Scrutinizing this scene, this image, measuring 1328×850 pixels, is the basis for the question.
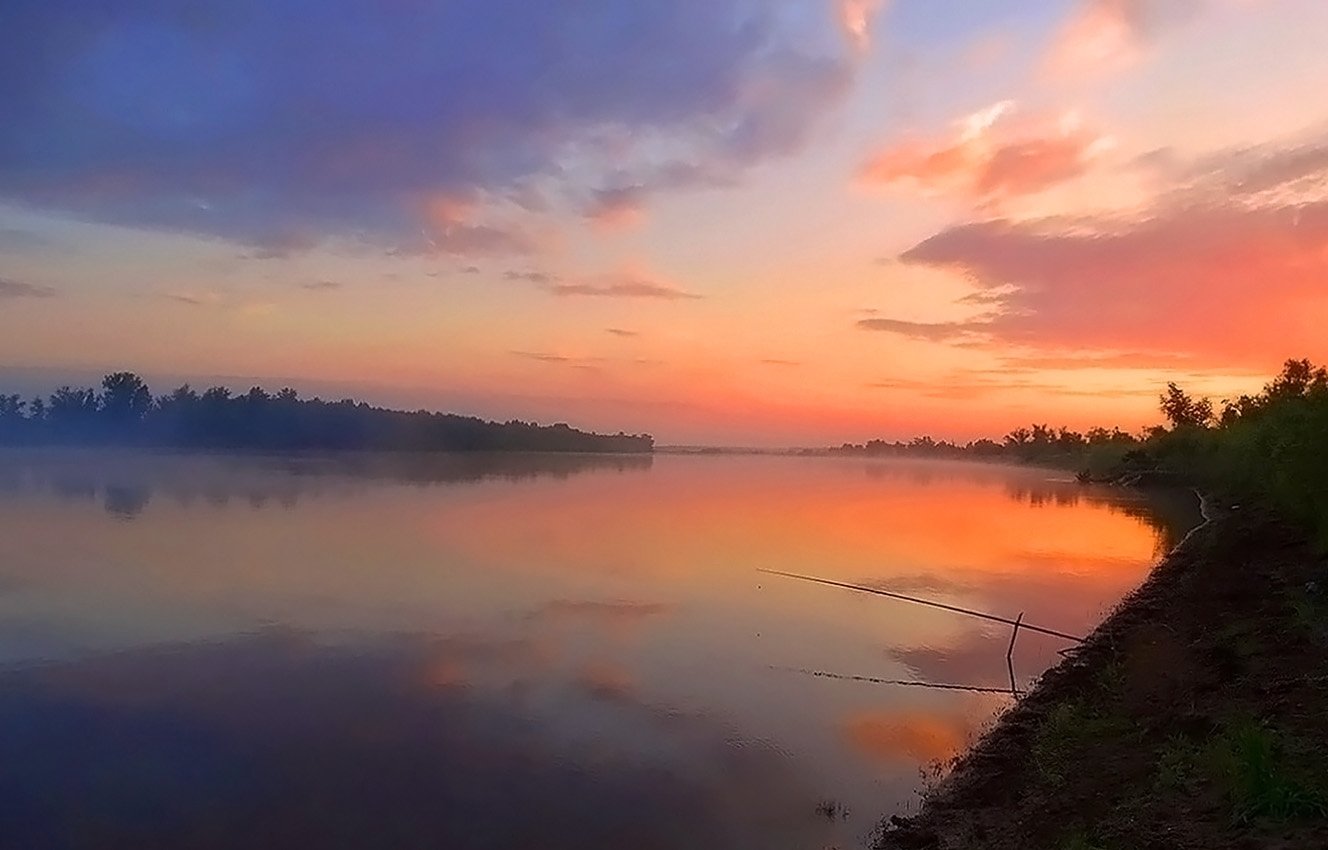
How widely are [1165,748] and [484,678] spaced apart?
30.0 feet

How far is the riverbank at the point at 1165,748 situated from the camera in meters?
6.61

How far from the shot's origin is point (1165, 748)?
8.78m

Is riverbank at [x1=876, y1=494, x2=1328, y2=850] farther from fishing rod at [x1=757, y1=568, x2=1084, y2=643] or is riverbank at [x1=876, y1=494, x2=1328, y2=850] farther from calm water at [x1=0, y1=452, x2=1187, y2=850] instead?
fishing rod at [x1=757, y1=568, x2=1084, y2=643]

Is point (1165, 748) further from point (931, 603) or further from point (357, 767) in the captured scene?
point (931, 603)

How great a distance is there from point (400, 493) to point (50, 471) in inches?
1244

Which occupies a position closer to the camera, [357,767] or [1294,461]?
[357,767]

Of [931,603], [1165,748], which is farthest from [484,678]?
[931,603]

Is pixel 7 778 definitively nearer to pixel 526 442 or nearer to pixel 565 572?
pixel 565 572

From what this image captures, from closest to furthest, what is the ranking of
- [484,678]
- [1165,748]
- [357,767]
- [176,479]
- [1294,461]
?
1. [1165,748]
2. [357,767]
3. [484,678]
4. [1294,461]
5. [176,479]

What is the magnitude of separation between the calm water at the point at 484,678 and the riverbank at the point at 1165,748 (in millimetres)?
921

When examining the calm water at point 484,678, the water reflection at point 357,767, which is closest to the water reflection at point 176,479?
the calm water at point 484,678

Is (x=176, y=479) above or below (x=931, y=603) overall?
above

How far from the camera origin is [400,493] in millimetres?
48844

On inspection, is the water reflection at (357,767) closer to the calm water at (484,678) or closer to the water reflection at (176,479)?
the calm water at (484,678)
